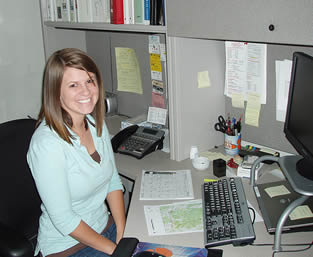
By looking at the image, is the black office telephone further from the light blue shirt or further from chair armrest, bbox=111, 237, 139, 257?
chair armrest, bbox=111, 237, 139, 257

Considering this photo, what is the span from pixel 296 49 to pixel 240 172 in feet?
1.77

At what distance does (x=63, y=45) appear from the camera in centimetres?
220

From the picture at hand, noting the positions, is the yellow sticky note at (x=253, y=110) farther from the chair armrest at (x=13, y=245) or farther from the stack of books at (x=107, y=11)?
the chair armrest at (x=13, y=245)

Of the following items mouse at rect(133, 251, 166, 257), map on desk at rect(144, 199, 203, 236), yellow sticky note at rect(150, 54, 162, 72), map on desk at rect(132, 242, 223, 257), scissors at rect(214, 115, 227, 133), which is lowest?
map on desk at rect(132, 242, 223, 257)

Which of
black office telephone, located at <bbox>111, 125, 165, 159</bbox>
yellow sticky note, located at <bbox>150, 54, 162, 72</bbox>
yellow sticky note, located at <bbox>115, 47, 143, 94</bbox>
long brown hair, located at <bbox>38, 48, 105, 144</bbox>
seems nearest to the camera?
long brown hair, located at <bbox>38, 48, 105, 144</bbox>

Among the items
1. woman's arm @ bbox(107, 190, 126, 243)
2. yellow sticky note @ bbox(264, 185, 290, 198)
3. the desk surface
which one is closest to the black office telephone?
the desk surface

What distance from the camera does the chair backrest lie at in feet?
4.26

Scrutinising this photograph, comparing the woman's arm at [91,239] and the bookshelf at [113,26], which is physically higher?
the bookshelf at [113,26]

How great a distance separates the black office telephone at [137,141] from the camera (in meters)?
1.69

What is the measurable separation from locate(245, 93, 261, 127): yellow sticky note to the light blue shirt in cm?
69

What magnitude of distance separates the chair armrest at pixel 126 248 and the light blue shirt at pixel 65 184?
25 centimetres

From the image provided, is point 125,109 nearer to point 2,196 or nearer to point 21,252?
point 2,196

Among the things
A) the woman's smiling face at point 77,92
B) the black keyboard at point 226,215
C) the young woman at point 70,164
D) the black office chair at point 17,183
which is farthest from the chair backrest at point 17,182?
the black keyboard at point 226,215

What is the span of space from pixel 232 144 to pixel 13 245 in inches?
39.6
